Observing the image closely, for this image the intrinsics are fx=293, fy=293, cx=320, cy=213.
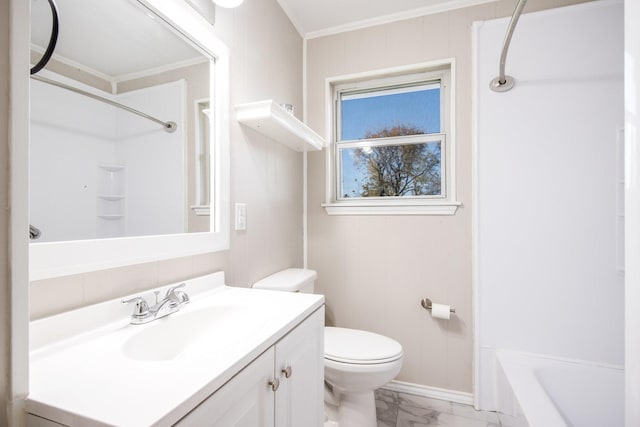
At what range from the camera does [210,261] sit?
1184 mm

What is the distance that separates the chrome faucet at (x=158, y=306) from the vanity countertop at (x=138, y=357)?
0.06ft

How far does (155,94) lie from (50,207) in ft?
1.63

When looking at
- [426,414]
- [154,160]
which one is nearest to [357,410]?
[426,414]

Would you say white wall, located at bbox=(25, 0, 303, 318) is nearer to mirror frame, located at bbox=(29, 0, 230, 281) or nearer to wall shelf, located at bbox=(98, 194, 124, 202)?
mirror frame, located at bbox=(29, 0, 230, 281)

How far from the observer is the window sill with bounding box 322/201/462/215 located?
1768mm

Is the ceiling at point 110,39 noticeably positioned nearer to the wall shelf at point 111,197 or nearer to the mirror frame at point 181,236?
the mirror frame at point 181,236

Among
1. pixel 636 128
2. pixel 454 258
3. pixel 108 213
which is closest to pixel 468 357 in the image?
pixel 454 258

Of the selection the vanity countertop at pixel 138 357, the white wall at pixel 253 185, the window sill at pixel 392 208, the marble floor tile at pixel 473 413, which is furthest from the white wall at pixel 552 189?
the vanity countertop at pixel 138 357

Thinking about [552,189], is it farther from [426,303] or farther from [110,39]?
[110,39]

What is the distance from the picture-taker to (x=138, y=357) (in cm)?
75

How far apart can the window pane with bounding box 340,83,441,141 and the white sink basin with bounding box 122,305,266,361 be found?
151cm

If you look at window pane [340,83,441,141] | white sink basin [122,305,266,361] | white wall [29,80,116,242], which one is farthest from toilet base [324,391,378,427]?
window pane [340,83,441,141]

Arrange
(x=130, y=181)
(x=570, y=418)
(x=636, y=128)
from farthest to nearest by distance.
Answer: (x=570, y=418)
(x=130, y=181)
(x=636, y=128)

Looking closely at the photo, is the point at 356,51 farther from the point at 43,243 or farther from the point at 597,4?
the point at 43,243
